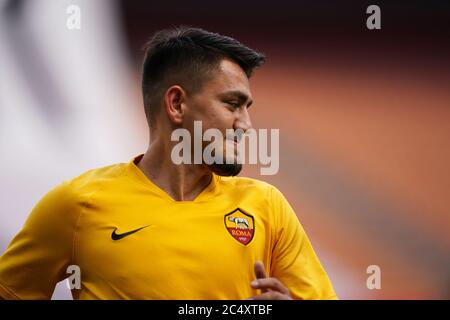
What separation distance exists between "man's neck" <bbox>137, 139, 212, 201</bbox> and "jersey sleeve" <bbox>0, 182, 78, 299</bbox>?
0.31m

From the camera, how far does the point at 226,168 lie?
7.13 feet

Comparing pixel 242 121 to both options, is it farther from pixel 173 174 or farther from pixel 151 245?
pixel 151 245

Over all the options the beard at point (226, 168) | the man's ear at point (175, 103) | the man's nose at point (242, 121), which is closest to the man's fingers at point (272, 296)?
the beard at point (226, 168)

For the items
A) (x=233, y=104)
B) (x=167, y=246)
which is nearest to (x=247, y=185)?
(x=233, y=104)

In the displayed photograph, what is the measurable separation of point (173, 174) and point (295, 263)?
53 cm

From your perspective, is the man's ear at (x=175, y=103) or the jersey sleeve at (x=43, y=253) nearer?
the jersey sleeve at (x=43, y=253)

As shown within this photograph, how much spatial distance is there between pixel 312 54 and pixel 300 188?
2.58ft

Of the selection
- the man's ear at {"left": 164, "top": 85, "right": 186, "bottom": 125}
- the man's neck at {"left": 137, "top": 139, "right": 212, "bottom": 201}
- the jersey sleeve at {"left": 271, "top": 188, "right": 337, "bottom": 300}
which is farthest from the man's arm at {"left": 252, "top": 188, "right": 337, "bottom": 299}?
the man's ear at {"left": 164, "top": 85, "right": 186, "bottom": 125}

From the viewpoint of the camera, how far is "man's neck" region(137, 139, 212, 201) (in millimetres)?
2234

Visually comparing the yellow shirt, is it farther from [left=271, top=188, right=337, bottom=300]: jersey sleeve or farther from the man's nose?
the man's nose

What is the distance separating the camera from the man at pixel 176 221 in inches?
80.5

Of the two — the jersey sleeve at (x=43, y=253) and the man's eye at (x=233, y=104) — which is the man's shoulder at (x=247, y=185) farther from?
the jersey sleeve at (x=43, y=253)

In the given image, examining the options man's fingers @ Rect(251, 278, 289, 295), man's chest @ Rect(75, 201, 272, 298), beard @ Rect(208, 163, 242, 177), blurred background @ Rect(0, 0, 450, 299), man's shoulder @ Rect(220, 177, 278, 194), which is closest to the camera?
man's fingers @ Rect(251, 278, 289, 295)

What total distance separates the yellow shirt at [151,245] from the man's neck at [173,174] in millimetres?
34
